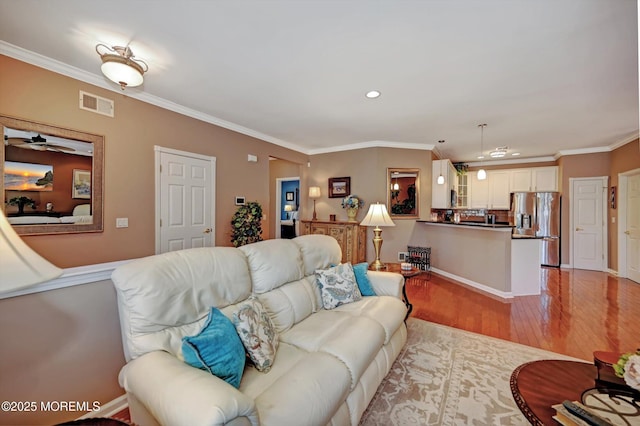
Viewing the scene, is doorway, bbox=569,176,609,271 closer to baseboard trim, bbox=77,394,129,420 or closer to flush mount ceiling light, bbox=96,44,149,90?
flush mount ceiling light, bbox=96,44,149,90

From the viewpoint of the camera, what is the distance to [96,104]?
2666 mm

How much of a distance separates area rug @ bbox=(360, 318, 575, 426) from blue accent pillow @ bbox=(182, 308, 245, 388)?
958 mm

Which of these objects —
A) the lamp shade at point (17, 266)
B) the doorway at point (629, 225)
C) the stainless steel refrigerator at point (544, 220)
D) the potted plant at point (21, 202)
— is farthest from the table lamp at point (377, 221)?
the doorway at point (629, 225)

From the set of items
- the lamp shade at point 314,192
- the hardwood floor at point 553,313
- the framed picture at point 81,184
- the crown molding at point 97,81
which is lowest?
the hardwood floor at point 553,313

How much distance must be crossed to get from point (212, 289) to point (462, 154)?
6.43 meters

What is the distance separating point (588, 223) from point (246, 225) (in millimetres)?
6946

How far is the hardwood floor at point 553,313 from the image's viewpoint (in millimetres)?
2703

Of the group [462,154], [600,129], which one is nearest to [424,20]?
[600,129]

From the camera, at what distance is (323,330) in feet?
6.33

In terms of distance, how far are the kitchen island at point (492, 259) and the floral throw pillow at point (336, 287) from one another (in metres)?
2.79

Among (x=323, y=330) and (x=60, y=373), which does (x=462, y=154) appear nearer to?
(x=323, y=330)

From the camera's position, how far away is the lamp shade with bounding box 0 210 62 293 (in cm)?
83

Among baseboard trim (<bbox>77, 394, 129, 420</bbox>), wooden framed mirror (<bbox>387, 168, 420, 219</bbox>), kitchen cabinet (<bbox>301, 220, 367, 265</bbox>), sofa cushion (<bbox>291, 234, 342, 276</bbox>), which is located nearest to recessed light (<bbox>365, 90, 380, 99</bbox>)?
sofa cushion (<bbox>291, 234, 342, 276</bbox>)

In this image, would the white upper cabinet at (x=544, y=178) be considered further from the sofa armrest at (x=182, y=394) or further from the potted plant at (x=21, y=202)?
the potted plant at (x=21, y=202)
